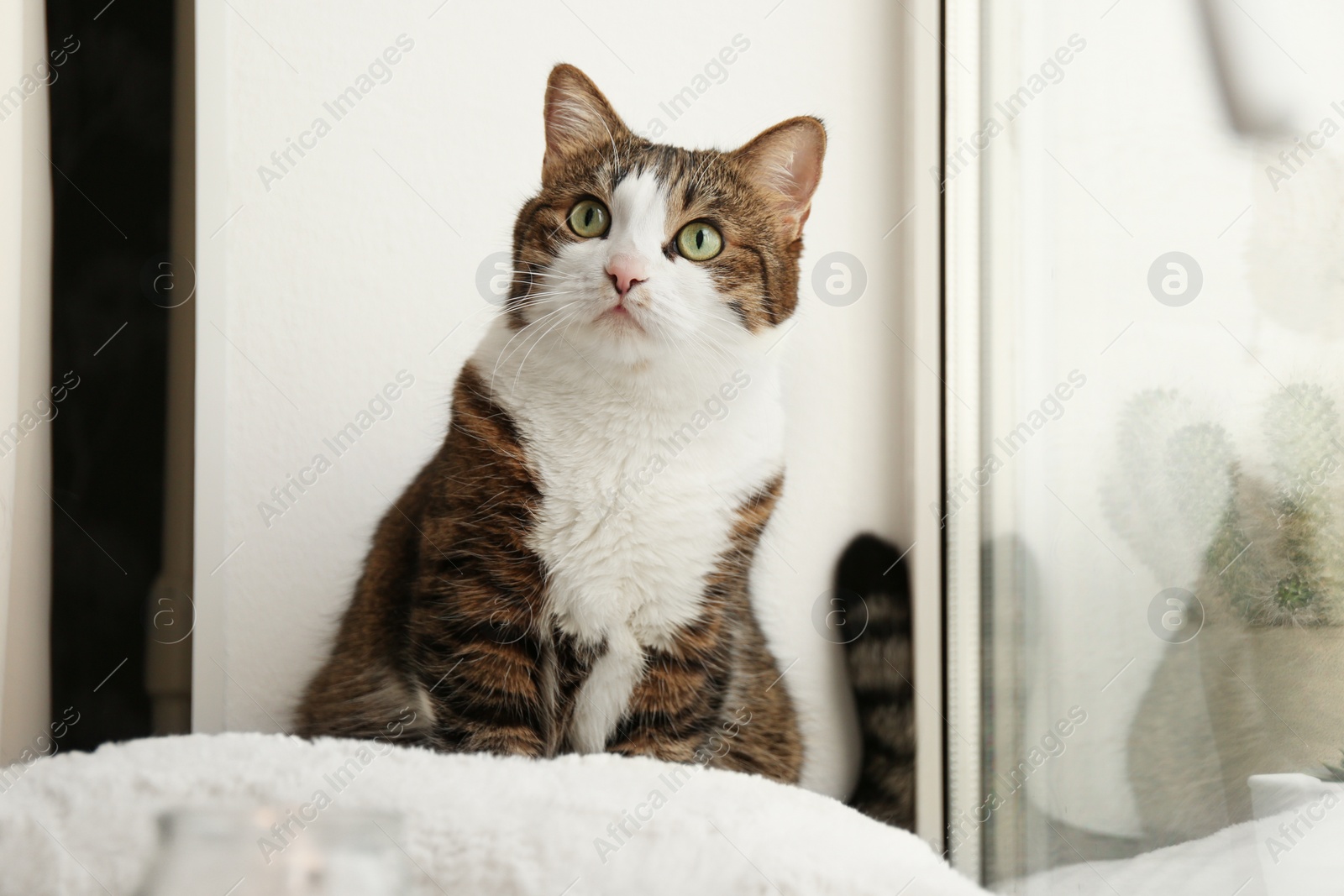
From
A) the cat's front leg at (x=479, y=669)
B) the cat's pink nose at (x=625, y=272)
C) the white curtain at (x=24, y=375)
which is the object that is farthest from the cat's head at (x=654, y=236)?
the white curtain at (x=24, y=375)

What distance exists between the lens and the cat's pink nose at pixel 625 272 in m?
0.92

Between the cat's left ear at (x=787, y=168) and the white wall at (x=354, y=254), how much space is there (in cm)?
41

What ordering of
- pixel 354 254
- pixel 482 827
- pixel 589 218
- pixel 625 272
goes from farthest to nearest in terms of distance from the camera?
pixel 354 254 → pixel 589 218 → pixel 625 272 → pixel 482 827

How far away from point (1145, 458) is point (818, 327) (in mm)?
632

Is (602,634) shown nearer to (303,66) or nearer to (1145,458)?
(1145,458)

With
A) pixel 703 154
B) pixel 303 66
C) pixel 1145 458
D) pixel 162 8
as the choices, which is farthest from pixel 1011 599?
pixel 162 8

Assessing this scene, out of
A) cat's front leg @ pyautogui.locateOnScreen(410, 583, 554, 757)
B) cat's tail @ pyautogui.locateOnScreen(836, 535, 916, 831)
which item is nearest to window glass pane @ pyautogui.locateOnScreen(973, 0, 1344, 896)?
cat's tail @ pyautogui.locateOnScreen(836, 535, 916, 831)

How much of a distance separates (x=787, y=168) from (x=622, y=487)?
1.48 feet

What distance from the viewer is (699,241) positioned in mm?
1013

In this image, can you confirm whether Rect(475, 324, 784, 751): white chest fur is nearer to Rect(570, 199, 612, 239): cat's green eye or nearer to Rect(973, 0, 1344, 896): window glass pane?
Rect(570, 199, 612, 239): cat's green eye

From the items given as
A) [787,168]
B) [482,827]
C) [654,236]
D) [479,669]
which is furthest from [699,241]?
[482,827]

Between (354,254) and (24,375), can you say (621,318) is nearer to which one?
(354,254)

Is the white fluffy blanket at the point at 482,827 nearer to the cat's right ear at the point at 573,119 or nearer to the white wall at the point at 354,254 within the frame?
the white wall at the point at 354,254

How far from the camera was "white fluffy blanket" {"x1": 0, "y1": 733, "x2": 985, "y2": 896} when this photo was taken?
68cm
